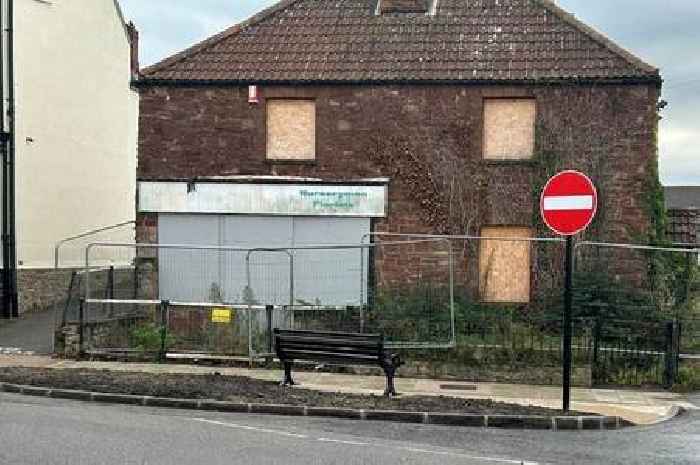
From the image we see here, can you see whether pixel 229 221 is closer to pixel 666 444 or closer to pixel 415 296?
pixel 415 296

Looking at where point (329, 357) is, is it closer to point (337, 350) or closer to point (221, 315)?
point (337, 350)

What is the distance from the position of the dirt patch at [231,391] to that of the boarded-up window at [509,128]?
932cm

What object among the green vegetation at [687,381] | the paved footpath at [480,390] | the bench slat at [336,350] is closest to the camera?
the paved footpath at [480,390]

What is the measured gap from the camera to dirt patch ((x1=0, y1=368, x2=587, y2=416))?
1141 cm

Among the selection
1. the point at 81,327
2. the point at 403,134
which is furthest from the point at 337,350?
the point at 403,134

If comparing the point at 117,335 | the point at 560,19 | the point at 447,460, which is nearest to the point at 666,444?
the point at 447,460

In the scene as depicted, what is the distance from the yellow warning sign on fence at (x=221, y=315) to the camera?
620 inches

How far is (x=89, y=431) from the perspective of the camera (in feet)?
30.5

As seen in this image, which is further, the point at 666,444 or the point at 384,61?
the point at 384,61

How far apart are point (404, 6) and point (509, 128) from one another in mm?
4406

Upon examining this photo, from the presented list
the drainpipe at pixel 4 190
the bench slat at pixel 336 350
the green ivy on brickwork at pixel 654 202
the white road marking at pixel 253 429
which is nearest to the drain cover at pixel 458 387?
the bench slat at pixel 336 350

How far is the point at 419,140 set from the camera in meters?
20.3

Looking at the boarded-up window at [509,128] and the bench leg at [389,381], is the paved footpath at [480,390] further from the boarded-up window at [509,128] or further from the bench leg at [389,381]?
the boarded-up window at [509,128]

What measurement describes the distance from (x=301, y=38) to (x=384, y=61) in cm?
236
